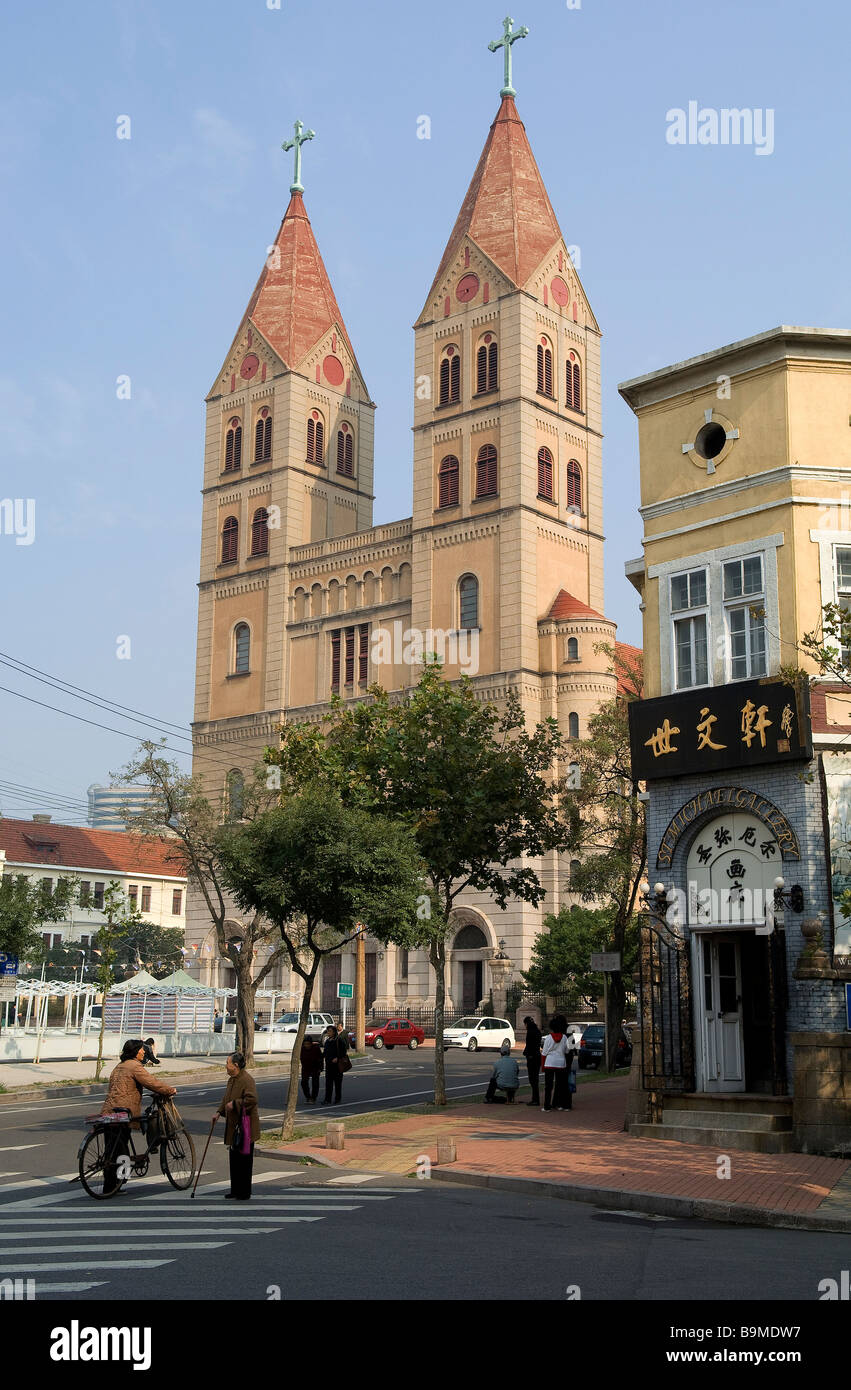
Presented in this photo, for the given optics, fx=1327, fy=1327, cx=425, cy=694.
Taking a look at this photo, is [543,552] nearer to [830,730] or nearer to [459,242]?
[459,242]

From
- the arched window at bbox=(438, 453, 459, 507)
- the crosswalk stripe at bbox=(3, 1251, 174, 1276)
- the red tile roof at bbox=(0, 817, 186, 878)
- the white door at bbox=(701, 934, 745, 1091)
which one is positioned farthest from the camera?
the red tile roof at bbox=(0, 817, 186, 878)

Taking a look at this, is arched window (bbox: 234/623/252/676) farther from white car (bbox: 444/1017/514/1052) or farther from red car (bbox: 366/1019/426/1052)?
white car (bbox: 444/1017/514/1052)

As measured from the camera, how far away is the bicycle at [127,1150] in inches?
542

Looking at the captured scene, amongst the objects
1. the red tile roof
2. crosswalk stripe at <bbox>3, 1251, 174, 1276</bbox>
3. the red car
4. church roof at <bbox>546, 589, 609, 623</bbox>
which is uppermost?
church roof at <bbox>546, 589, 609, 623</bbox>

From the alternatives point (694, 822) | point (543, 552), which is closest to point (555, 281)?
point (543, 552)

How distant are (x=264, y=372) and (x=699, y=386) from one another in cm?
5386

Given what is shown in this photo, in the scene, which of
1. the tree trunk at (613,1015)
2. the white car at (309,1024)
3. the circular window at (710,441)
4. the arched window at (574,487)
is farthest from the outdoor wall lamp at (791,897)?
the arched window at (574,487)

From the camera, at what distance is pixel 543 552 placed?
59.5m

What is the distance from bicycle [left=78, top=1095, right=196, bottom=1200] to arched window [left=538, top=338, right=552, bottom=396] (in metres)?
51.7

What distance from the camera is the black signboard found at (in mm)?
18328

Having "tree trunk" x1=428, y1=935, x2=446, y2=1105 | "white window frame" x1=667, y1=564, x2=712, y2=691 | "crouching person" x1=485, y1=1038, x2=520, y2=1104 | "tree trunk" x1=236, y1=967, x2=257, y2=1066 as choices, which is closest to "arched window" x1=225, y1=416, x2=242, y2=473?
"tree trunk" x1=236, y1=967, x2=257, y2=1066

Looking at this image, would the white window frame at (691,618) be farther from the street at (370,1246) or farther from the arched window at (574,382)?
the arched window at (574,382)

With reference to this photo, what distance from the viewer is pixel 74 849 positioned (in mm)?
79500

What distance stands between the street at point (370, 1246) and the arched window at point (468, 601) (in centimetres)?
4420
